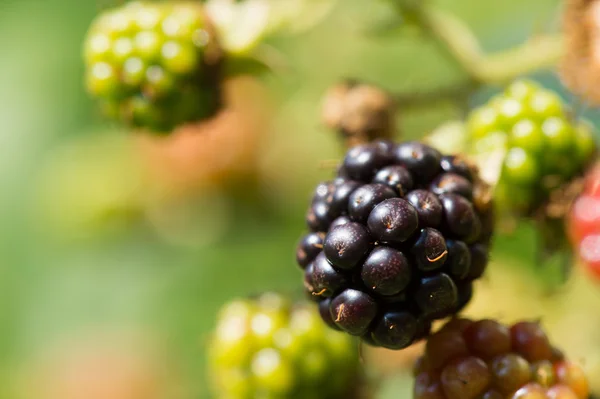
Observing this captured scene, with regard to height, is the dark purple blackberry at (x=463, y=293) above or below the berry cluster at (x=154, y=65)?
below

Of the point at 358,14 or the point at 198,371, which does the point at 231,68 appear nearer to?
the point at 358,14

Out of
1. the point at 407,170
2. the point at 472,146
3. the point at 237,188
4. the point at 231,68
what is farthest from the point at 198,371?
the point at 407,170

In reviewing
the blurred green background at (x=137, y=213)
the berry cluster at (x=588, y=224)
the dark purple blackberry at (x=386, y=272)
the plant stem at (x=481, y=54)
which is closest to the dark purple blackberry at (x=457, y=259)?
the dark purple blackberry at (x=386, y=272)

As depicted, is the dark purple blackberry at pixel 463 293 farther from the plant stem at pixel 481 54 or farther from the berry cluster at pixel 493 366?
the plant stem at pixel 481 54

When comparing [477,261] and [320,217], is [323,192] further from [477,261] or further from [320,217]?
[477,261]

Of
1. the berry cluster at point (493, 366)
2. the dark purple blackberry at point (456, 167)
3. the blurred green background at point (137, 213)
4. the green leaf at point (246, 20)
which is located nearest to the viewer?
the berry cluster at point (493, 366)

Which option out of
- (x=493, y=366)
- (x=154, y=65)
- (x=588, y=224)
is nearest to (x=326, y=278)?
(x=493, y=366)
